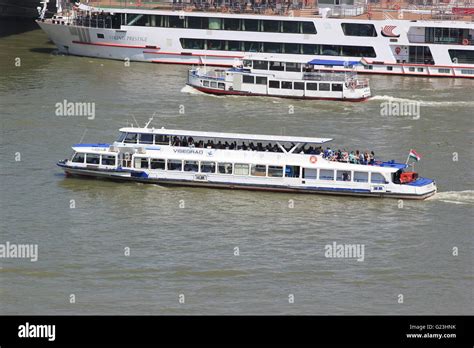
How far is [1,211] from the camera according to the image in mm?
44438

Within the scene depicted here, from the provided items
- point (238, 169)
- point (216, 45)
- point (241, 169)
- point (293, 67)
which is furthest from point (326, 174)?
point (216, 45)

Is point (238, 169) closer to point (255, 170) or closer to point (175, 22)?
→ point (255, 170)

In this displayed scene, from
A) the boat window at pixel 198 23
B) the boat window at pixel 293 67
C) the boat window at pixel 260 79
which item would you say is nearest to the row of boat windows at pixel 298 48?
the boat window at pixel 198 23

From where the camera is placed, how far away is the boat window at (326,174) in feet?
156

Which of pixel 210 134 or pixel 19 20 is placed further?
pixel 19 20

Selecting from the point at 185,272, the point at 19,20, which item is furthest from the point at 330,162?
the point at 19,20

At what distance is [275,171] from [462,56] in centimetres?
3486

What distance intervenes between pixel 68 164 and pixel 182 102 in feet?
56.2

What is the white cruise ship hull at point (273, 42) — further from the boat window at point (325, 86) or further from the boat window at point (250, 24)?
the boat window at point (325, 86)

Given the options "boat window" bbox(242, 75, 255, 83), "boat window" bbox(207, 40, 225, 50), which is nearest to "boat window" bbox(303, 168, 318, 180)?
"boat window" bbox(242, 75, 255, 83)

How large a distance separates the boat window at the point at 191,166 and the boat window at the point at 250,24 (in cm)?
3391

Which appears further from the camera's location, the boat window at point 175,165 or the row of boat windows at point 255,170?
the boat window at point 175,165

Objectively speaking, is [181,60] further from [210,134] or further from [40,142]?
[210,134]

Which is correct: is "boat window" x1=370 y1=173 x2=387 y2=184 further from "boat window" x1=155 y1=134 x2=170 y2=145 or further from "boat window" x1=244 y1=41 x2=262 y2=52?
"boat window" x1=244 y1=41 x2=262 y2=52
